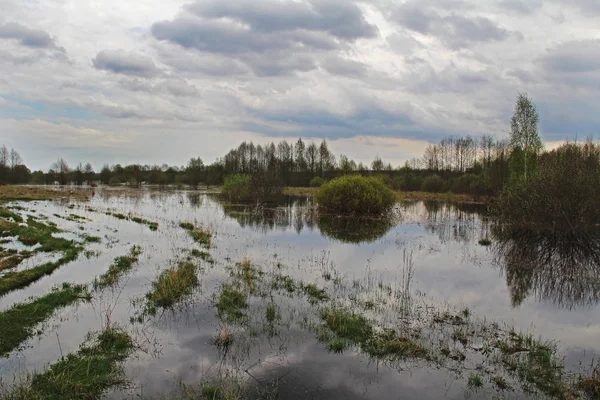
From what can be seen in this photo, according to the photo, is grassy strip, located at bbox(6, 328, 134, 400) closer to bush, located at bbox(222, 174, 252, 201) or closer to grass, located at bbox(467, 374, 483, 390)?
grass, located at bbox(467, 374, 483, 390)

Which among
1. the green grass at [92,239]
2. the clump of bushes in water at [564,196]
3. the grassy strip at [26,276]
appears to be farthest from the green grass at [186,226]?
the clump of bushes in water at [564,196]

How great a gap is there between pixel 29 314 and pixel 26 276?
4.10 m

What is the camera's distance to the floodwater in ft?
24.4

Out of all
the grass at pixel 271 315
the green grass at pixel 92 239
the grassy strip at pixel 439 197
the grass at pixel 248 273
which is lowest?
the grass at pixel 271 315

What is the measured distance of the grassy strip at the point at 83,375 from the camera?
21.2ft

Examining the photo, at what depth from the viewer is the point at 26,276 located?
43.0 ft

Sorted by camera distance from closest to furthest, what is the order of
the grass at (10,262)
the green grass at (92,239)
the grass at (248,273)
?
the grass at (248,273), the grass at (10,262), the green grass at (92,239)

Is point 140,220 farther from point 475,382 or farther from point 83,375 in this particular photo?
point 475,382

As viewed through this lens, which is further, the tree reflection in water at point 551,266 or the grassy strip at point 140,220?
Answer: the grassy strip at point 140,220

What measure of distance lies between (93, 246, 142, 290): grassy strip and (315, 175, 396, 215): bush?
22043 mm

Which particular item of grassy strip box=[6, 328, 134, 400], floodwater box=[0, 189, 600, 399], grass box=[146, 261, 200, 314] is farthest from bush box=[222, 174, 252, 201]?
grassy strip box=[6, 328, 134, 400]

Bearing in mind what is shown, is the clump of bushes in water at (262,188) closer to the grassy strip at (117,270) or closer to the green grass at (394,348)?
the grassy strip at (117,270)

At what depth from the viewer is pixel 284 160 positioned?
102 metres

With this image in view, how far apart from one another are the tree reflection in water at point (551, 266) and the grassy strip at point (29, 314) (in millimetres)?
12553
